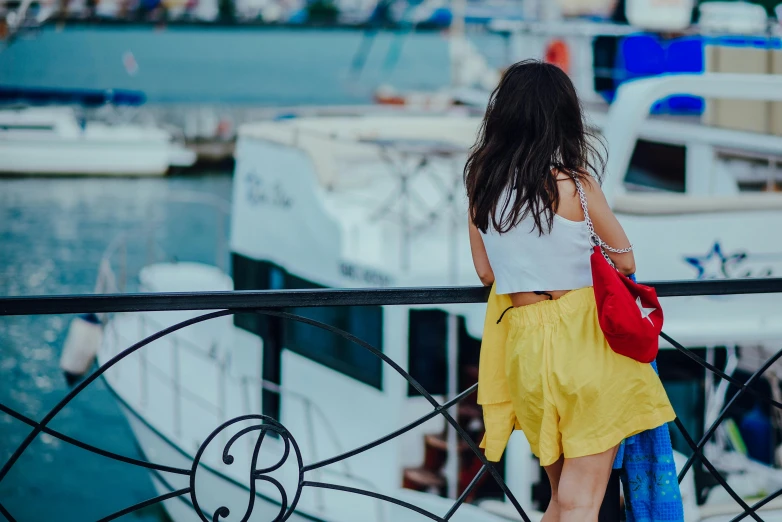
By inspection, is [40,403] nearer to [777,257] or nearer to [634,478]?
[777,257]

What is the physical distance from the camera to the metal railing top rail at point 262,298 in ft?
7.24

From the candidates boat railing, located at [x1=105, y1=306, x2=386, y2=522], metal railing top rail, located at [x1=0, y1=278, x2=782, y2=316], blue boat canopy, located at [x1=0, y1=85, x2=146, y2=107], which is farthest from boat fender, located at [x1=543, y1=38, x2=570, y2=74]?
blue boat canopy, located at [x1=0, y1=85, x2=146, y2=107]

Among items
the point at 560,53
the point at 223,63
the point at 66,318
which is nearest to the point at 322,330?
the point at 560,53

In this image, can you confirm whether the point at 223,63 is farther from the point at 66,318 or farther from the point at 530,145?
the point at 530,145

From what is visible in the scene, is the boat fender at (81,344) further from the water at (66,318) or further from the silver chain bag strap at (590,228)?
the silver chain bag strap at (590,228)

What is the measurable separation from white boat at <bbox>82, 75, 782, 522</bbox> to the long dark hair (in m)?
2.81

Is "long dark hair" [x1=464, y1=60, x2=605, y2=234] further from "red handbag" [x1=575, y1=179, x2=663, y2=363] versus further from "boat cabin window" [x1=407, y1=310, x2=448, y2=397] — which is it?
"boat cabin window" [x1=407, y1=310, x2=448, y2=397]

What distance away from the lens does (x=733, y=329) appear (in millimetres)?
5312

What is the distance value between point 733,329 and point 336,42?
112 metres

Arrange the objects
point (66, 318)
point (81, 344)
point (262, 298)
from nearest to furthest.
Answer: point (262, 298) < point (81, 344) < point (66, 318)

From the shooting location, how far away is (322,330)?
7.58 m

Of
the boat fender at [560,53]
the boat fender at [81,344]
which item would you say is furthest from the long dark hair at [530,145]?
the boat fender at [81,344]

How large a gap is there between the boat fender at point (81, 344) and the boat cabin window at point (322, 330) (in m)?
5.66

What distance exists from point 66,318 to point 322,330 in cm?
1434
